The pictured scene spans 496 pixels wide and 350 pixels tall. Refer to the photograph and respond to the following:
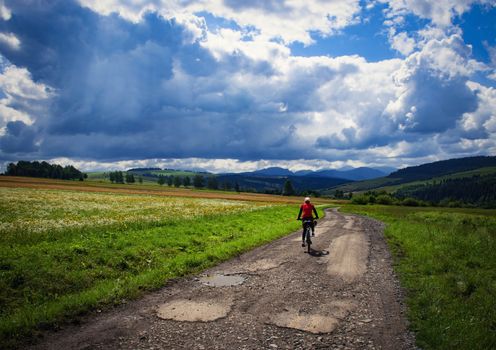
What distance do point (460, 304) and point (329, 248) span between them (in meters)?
9.68

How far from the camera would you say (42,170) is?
541ft

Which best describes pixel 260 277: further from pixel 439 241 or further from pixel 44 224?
pixel 44 224

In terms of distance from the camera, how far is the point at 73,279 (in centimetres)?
1158

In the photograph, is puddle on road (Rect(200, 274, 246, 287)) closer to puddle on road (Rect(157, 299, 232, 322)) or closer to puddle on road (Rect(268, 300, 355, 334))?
puddle on road (Rect(157, 299, 232, 322))

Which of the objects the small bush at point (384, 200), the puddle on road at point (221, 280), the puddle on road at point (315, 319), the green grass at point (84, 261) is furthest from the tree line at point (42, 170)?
the puddle on road at point (315, 319)

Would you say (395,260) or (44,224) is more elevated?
(44,224)

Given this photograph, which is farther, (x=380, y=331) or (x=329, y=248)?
(x=329, y=248)

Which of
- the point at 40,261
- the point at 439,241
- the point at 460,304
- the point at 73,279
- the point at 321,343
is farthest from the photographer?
the point at 439,241

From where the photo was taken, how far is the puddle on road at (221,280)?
1175cm

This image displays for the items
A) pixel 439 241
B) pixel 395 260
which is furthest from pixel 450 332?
pixel 439 241

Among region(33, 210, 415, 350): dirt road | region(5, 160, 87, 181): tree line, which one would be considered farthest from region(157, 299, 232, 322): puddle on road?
region(5, 160, 87, 181): tree line

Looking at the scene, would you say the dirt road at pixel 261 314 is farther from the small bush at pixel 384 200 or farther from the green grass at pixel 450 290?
the small bush at pixel 384 200

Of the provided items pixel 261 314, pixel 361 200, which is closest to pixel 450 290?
pixel 261 314

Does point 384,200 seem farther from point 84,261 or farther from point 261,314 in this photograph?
point 261,314
